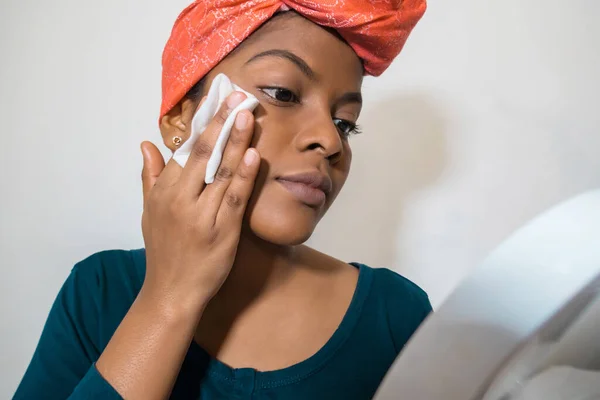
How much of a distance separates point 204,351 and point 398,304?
328 mm

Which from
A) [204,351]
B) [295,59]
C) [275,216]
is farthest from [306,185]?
[204,351]

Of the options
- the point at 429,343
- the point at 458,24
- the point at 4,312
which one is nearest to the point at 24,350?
the point at 4,312

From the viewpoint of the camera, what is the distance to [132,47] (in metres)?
1.04

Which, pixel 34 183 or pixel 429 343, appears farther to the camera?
pixel 34 183

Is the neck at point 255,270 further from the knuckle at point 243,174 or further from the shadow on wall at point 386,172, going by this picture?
the shadow on wall at point 386,172

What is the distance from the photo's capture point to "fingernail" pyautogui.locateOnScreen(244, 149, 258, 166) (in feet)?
1.85

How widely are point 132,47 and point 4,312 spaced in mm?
672

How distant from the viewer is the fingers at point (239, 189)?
56cm

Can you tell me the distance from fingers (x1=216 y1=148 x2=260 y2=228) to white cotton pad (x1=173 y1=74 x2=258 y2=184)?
3cm

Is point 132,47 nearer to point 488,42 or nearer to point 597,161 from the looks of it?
point 488,42

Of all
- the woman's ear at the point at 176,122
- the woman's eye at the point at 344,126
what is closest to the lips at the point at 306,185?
the woman's eye at the point at 344,126

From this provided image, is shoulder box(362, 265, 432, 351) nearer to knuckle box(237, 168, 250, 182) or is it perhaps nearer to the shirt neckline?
the shirt neckline

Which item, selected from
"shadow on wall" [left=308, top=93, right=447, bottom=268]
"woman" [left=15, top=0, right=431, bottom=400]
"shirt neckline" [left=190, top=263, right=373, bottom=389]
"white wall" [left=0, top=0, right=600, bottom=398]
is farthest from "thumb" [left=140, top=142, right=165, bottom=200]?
"shadow on wall" [left=308, top=93, right=447, bottom=268]

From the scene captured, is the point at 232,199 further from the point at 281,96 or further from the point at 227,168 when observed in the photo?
the point at 281,96
